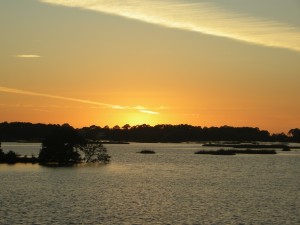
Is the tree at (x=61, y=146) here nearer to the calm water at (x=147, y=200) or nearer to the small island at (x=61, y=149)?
the small island at (x=61, y=149)

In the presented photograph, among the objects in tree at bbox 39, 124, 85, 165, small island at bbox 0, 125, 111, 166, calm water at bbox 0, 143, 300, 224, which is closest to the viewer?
calm water at bbox 0, 143, 300, 224

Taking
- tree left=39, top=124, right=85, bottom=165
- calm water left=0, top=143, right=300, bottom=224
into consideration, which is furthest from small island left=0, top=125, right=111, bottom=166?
calm water left=0, top=143, right=300, bottom=224

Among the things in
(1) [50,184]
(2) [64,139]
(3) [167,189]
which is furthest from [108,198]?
(2) [64,139]

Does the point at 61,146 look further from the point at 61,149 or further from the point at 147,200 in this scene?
the point at 147,200

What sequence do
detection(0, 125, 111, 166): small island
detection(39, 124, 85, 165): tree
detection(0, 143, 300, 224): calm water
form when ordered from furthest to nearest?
detection(0, 125, 111, 166): small island → detection(39, 124, 85, 165): tree → detection(0, 143, 300, 224): calm water

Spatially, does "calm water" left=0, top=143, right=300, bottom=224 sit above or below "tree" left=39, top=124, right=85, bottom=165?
below

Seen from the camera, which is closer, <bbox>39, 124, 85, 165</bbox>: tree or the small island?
<bbox>39, 124, 85, 165</bbox>: tree

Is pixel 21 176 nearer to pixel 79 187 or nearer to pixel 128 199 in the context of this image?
pixel 79 187

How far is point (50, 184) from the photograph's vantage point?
305ft

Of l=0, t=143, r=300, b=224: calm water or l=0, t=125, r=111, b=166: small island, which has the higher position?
l=0, t=125, r=111, b=166: small island

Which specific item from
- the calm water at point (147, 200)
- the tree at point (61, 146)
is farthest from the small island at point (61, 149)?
the calm water at point (147, 200)

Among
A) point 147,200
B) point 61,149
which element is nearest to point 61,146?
point 61,149

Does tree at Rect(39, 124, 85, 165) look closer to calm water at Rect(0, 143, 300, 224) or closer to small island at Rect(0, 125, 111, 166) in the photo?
small island at Rect(0, 125, 111, 166)

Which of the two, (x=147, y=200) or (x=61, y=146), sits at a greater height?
(x=61, y=146)
